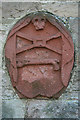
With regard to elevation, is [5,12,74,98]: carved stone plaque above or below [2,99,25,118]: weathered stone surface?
above

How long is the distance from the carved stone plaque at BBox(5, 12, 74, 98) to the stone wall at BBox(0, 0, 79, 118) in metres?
0.06

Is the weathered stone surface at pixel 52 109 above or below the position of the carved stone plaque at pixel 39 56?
below

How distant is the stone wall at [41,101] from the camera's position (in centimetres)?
176

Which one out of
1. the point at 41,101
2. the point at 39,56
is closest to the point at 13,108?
the point at 41,101

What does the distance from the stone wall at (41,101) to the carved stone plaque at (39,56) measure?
63mm

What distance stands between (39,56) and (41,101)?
0.40 meters

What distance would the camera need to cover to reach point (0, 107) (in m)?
1.81

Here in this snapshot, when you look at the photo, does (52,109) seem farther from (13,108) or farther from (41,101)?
(13,108)

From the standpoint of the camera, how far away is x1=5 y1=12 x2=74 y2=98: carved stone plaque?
5.70 ft

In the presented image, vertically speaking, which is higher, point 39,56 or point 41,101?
point 39,56

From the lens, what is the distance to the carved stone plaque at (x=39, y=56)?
1736mm

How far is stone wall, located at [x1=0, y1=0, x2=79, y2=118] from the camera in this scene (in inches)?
69.4

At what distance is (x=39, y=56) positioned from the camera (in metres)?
1.76

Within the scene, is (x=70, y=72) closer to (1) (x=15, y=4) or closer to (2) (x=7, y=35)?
(2) (x=7, y=35)
